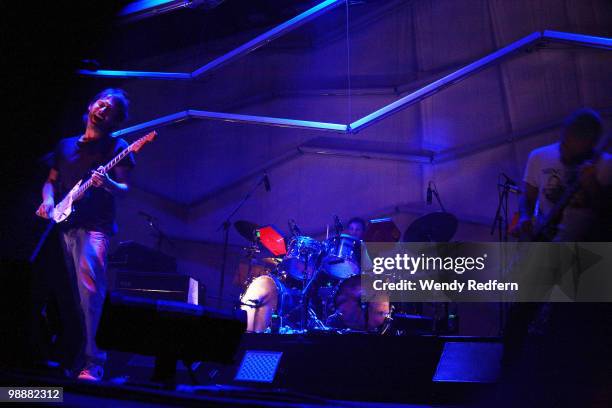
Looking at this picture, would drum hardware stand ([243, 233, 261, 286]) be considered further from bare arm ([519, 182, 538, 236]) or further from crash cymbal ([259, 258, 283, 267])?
bare arm ([519, 182, 538, 236])

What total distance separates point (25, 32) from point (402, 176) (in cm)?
482

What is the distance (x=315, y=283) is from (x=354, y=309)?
1.69 ft

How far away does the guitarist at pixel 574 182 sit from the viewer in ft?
9.82

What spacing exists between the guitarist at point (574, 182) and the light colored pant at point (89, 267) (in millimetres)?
2732

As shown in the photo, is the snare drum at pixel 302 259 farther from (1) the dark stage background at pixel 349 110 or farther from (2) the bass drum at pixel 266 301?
(1) the dark stage background at pixel 349 110

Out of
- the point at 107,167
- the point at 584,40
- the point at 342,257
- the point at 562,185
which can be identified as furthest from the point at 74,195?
the point at 584,40

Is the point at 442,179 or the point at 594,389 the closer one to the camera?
the point at 594,389

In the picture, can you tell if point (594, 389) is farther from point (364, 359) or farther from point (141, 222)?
point (141, 222)

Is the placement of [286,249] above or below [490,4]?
below

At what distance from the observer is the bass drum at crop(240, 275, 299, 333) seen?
6027 millimetres

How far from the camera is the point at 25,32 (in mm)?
4109

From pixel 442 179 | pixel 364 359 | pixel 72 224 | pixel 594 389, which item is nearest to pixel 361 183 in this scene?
pixel 442 179

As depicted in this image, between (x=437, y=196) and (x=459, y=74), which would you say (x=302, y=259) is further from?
(x=459, y=74)

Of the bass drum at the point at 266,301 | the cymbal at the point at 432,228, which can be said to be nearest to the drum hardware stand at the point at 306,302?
the bass drum at the point at 266,301
